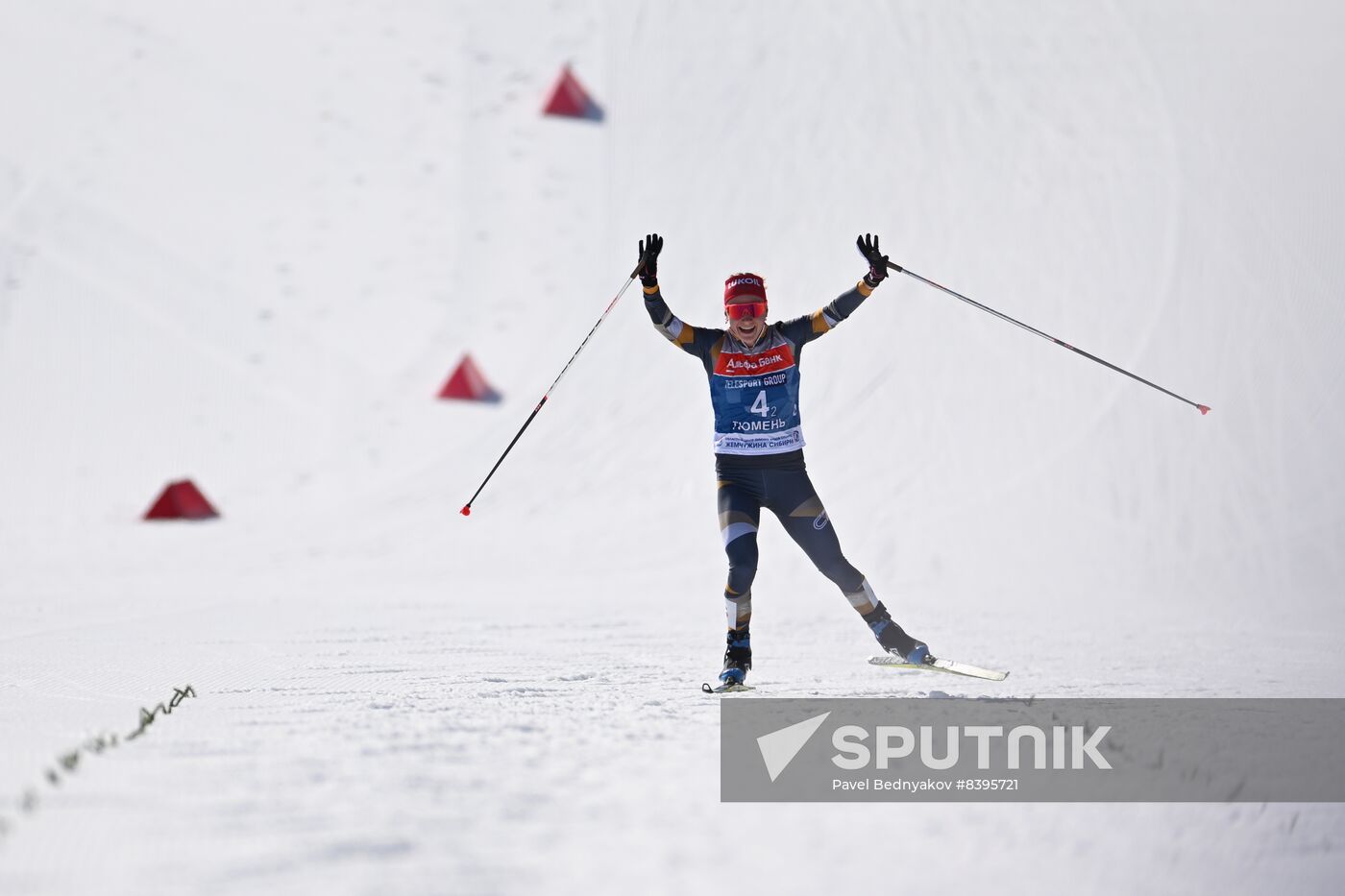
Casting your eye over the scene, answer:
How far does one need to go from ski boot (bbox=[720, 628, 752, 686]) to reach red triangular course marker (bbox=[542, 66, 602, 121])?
9907 mm

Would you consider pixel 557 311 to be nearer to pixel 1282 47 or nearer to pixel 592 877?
pixel 1282 47


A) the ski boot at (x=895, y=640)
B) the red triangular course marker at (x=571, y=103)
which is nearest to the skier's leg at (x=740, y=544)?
the ski boot at (x=895, y=640)

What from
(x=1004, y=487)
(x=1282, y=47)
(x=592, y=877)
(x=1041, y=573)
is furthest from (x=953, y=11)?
(x=592, y=877)

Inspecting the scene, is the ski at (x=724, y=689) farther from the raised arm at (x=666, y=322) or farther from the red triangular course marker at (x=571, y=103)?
the red triangular course marker at (x=571, y=103)

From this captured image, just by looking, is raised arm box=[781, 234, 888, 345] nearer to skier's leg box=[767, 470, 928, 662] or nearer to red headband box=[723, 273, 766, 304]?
red headband box=[723, 273, 766, 304]

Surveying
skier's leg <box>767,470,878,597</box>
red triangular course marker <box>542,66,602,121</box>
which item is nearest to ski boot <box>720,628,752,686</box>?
skier's leg <box>767,470,878,597</box>

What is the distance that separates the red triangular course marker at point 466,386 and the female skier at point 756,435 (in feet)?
22.9

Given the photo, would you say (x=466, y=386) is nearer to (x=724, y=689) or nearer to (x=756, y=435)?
(x=756, y=435)

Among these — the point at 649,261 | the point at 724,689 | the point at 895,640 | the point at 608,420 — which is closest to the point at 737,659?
the point at 724,689

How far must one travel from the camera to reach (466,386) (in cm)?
1144

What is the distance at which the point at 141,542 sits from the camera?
380 inches

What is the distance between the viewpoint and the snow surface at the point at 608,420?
108 inches

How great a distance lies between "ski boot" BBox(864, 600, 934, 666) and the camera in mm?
4680

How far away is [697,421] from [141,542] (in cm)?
473
